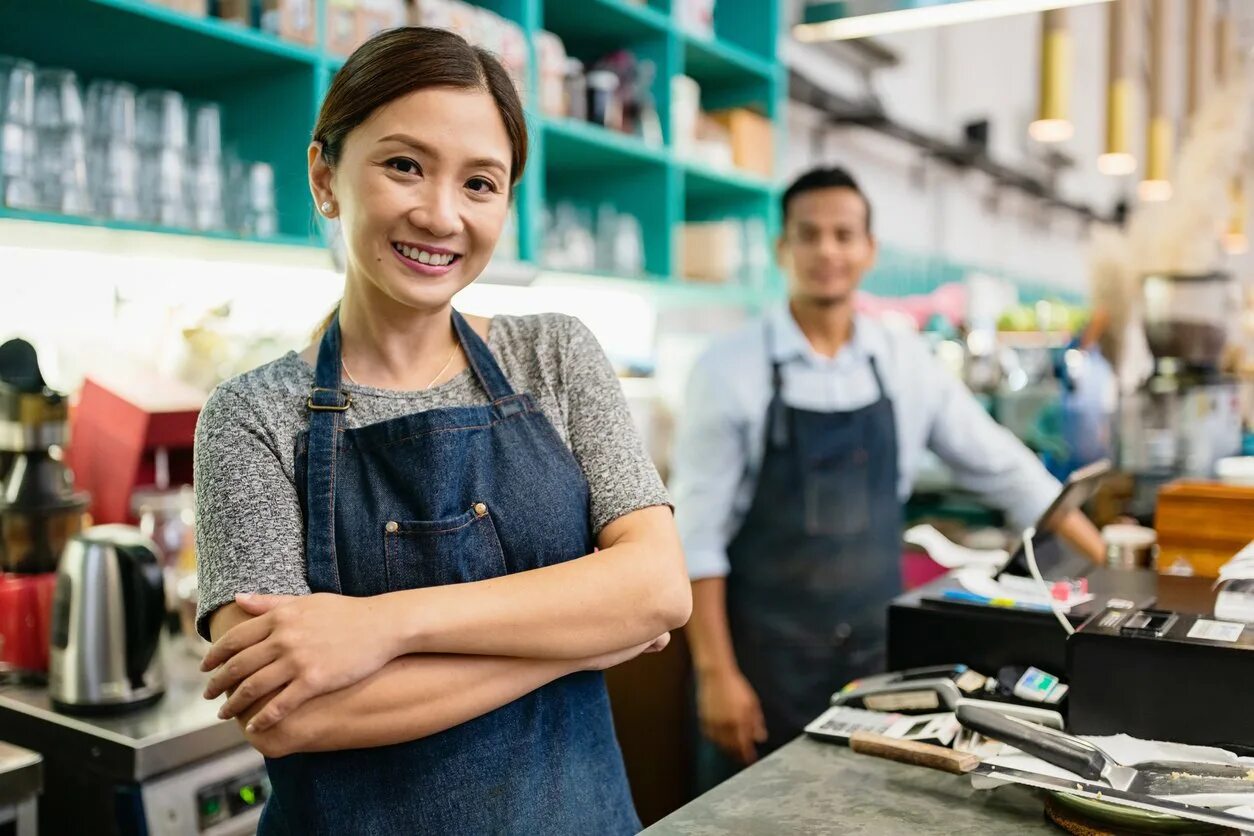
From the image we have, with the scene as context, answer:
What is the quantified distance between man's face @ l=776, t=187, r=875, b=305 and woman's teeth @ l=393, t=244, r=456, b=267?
137 cm

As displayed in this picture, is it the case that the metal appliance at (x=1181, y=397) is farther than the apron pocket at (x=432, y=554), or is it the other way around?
the metal appliance at (x=1181, y=397)

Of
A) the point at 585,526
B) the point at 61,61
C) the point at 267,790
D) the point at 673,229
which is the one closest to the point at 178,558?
the point at 267,790

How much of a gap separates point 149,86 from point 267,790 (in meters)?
1.53

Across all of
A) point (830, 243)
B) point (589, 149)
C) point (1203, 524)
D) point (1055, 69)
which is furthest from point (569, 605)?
point (1055, 69)

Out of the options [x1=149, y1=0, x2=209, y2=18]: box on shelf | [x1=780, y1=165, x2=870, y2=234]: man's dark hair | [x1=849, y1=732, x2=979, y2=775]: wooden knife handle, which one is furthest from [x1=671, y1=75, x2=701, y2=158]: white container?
[x1=849, y1=732, x2=979, y2=775]: wooden knife handle

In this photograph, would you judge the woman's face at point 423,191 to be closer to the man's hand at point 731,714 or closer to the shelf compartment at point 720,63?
the man's hand at point 731,714

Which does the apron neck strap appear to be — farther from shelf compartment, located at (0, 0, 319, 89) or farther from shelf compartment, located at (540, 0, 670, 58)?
shelf compartment, located at (540, 0, 670, 58)

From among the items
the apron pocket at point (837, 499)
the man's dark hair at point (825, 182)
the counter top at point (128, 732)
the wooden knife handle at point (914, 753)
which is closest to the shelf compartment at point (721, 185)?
the man's dark hair at point (825, 182)

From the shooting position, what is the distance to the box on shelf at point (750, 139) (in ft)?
12.5

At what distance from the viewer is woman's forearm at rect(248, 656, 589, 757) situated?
1.05 m

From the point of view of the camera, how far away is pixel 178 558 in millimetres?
2082

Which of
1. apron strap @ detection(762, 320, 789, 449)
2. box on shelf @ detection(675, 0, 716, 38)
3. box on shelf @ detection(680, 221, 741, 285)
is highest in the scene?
box on shelf @ detection(675, 0, 716, 38)

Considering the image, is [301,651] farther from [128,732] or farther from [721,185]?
[721,185]

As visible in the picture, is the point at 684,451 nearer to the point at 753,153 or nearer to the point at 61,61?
the point at 61,61
